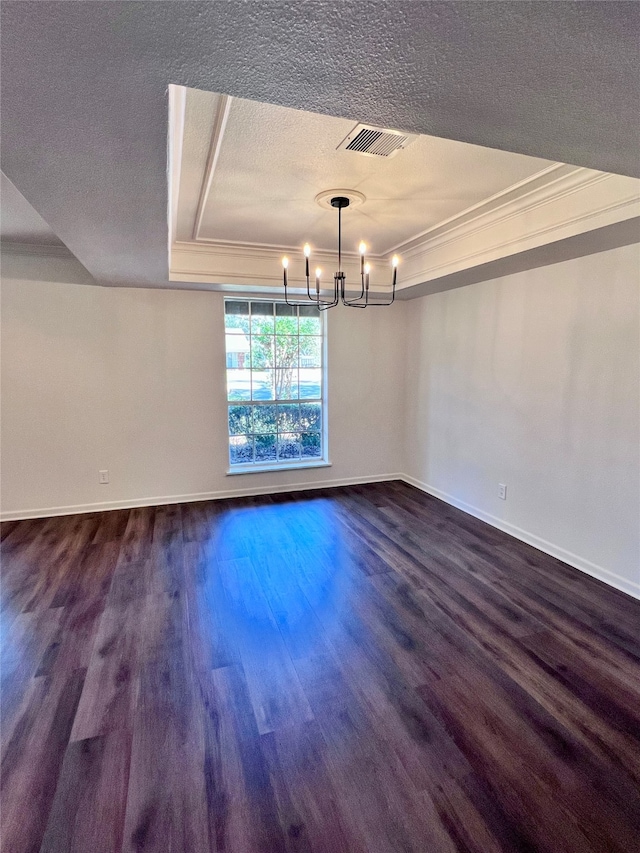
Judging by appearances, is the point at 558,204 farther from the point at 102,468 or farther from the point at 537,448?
the point at 102,468

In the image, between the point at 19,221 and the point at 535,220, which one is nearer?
the point at 535,220

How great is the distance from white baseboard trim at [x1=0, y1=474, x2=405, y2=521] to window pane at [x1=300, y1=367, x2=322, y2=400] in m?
1.03

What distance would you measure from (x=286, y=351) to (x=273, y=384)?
406mm

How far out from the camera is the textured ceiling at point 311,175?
1812 mm

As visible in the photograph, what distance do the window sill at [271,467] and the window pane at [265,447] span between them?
13 centimetres

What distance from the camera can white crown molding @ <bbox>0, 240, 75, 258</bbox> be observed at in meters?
3.46

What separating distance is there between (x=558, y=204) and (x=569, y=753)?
109 inches

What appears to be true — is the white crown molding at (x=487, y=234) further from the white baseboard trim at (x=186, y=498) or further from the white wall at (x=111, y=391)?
the white baseboard trim at (x=186, y=498)

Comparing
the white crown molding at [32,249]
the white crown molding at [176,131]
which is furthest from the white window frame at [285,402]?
the white crown molding at [176,131]

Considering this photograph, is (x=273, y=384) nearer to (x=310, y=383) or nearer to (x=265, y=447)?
(x=310, y=383)

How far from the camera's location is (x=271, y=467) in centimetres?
457

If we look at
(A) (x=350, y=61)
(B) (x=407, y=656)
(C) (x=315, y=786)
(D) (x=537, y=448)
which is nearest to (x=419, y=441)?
(D) (x=537, y=448)

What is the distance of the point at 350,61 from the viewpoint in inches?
39.3

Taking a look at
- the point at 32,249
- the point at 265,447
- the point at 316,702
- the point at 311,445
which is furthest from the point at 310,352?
the point at 316,702
